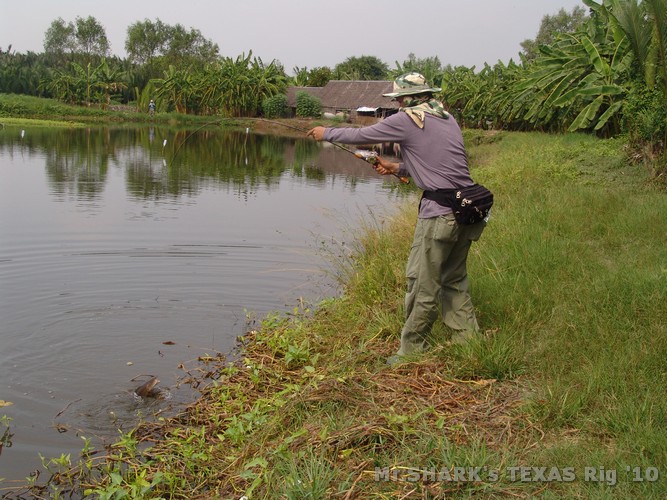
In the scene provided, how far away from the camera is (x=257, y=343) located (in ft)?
21.7

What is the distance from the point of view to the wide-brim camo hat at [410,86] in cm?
478

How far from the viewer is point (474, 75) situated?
45812mm

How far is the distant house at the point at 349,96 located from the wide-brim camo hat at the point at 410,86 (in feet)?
172

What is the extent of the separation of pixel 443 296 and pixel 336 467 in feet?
5.91

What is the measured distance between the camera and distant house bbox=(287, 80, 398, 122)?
58.5 metres

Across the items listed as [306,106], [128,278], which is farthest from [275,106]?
[128,278]

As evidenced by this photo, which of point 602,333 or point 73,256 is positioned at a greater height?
point 602,333

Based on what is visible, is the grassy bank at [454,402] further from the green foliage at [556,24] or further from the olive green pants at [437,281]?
the green foliage at [556,24]

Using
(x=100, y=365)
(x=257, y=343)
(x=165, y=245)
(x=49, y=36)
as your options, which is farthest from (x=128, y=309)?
(x=49, y=36)

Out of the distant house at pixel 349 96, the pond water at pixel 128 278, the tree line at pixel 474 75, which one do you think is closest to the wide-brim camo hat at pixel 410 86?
the pond water at pixel 128 278

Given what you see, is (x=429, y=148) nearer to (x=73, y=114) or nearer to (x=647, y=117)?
(x=647, y=117)

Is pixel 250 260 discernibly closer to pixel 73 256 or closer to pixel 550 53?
pixel 73 256

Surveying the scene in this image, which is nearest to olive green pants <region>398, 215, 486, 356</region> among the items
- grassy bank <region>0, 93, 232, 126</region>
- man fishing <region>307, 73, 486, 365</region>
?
man fishing <region>307, 73, 486, 365</region>

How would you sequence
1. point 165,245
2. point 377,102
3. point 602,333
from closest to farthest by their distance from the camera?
point 602,333, point 165,245, point 377,102
